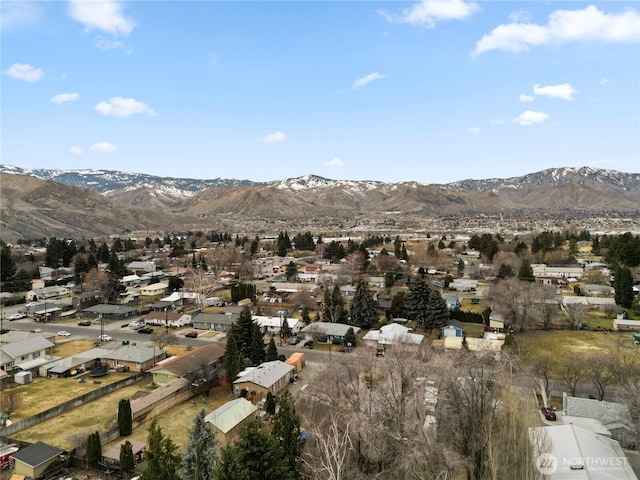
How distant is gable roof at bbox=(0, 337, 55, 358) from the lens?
2914 cm

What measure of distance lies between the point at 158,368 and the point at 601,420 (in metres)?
24.2

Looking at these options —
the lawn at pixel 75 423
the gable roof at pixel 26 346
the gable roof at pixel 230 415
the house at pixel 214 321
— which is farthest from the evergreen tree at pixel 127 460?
the house at pixel 214 321

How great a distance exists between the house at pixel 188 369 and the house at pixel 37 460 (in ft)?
27.2

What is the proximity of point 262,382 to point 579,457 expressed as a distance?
615 inches

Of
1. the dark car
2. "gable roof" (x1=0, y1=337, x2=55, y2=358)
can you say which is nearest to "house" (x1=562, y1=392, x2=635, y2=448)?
the dark car

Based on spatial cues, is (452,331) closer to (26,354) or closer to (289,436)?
(289,436)

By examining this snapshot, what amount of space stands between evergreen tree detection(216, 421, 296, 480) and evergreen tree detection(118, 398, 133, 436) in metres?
9.07

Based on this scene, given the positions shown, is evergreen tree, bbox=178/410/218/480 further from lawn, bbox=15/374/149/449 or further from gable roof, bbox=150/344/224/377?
gable roof, bbox=150/344/224/377

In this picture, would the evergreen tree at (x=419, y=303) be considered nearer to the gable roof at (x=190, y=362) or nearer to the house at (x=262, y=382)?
the house at (x=262, y=382)

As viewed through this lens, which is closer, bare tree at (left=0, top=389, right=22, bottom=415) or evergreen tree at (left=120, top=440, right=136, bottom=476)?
evergreen tree at (left=120, top=440, right=136, bottom=476)

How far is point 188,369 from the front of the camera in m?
26.4

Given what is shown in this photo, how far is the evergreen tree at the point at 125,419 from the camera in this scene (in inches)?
783

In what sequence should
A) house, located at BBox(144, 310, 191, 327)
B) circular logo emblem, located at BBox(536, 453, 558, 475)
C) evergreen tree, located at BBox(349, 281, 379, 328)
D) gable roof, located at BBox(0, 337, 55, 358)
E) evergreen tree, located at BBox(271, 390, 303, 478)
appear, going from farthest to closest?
house, located at BBox(144, 310, 191, 327) < evergreen tree, located at BBox(349, 281, 379, 328) < gable roof, located at BBox(0, 337, 55, 358) < evergreen tree, located at BBox(271, 390, 303, 478) < circular logo emblem, located at BBox(536, 453, 558, 475)

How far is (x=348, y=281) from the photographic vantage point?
186ft
